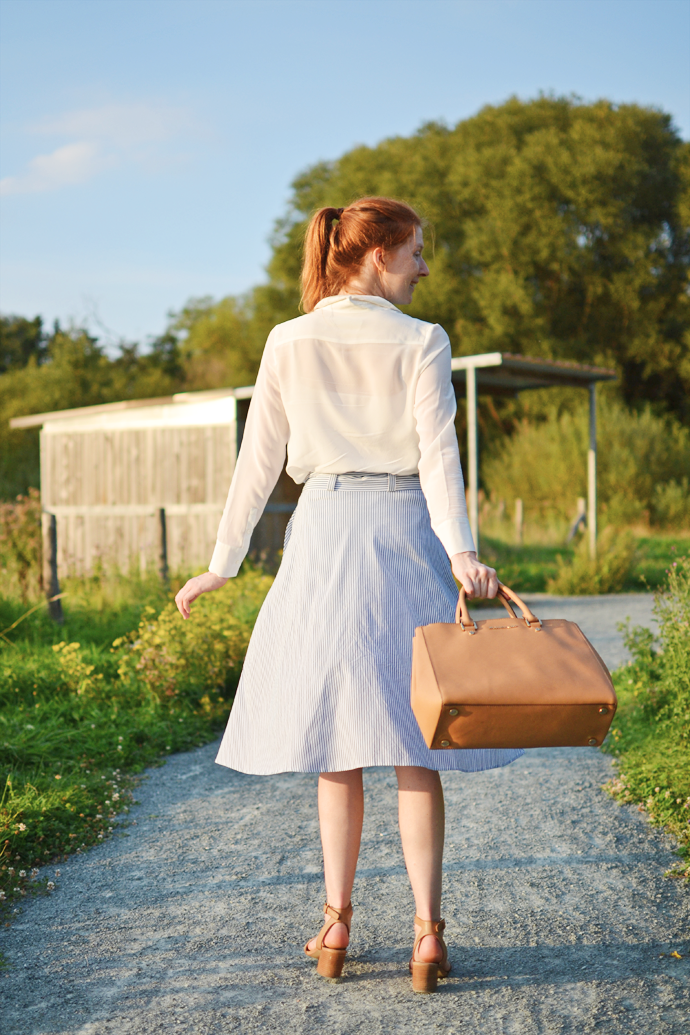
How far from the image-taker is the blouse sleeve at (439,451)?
85.7 inches

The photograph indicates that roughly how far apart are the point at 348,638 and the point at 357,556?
→ 20 cm

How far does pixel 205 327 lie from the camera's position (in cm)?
4509

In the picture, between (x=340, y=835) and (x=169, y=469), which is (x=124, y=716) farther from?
(x=169, y=469)

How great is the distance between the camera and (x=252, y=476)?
241 centimetres

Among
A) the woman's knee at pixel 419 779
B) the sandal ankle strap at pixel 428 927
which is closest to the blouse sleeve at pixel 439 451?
the woman's knee at pixel 419 779

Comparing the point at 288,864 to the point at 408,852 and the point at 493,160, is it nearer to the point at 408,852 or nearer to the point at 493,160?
the point at 408,852

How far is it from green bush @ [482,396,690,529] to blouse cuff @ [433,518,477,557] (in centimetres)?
1842

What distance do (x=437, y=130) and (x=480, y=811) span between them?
29.7 metres

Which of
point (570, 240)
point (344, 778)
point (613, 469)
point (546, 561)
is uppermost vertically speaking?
point (570, 240)

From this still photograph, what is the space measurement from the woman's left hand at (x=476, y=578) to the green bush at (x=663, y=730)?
155cm

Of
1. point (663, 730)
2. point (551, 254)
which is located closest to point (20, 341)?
point (551, 254)

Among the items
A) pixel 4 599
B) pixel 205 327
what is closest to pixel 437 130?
pixel 205 327

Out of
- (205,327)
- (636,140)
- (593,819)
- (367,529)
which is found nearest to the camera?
(367,529)

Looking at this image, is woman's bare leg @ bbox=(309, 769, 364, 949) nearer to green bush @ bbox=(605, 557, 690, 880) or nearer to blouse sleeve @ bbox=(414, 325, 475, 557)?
blouse sleeve @ bbox=(414, 325, 475, 557)
